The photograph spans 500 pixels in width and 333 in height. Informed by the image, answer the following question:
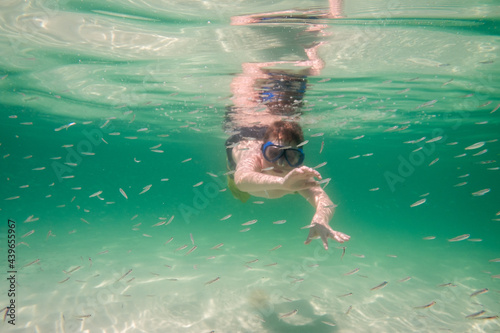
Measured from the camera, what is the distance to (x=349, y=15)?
7809mm

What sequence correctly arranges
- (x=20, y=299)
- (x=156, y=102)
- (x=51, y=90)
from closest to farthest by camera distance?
(x=20, y=299) < (x=51, y=90) < (x=156, y=102)

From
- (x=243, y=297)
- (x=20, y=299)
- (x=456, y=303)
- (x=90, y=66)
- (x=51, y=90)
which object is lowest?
(x=20, y=299)

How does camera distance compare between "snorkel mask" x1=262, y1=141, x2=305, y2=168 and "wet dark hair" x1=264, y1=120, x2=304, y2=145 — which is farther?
"wet dark hair" x1=264, y1=120, x2=304, y2=145

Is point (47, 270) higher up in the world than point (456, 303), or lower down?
lower down

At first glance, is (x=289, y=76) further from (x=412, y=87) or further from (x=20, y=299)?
(x=20, y=299)

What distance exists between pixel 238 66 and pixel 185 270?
31.6 ft

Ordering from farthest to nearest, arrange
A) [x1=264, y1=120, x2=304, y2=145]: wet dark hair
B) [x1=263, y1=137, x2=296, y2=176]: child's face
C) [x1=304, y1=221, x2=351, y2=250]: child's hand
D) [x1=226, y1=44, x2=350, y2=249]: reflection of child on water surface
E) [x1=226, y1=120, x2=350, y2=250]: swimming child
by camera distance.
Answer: [x1=264, y1=120, x2=304, y2=145]: wet dark hair → [x1=263, y1=137, x2=296, y2=176]: child's face → [x1=226, y1=44, x2=350, y2=249]: reflection of child on water surface → [x1=304, y1=221, x2=351, y2=250]: child's hand → [x1=226, y1=120, x2=350, y2=250]: swimming child

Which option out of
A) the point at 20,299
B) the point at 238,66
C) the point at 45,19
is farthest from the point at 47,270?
the point at 238,66

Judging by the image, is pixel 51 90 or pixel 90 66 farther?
pixel 51 90

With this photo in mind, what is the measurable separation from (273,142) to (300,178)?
2140 millimetres

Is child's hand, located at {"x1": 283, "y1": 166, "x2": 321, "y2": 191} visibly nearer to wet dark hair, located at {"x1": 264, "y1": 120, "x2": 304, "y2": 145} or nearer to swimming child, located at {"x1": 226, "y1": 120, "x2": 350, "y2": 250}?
swimming child, located at {"x1": 226, "y1": 120, "x2": 350, "y2": 250}

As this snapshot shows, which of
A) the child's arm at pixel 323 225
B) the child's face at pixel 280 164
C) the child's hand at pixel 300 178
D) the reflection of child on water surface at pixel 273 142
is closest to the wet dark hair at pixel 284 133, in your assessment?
the reflection of child on water surface at pixel 273 142

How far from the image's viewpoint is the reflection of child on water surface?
12.6 ft

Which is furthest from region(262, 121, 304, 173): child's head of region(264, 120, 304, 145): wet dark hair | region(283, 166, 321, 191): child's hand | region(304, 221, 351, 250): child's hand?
region(304, 221, 351, 250): child's hand
